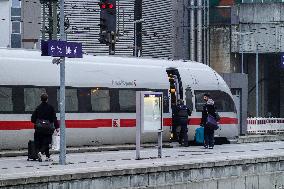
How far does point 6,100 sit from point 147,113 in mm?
4409

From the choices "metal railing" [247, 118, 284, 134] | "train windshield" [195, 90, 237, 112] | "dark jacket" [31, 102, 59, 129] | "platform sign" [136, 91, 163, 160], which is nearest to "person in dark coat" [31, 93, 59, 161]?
"dark jacket" [31, 102, 59, 129]

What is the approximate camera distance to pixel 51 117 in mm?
18609

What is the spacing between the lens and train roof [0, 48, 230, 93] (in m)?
21.4

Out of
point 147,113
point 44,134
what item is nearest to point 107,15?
point 147,113

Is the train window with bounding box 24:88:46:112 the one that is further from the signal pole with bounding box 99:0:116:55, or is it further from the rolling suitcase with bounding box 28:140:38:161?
the signal pole with bounding box 99:0:116:55

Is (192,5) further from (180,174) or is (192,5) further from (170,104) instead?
(180,174)

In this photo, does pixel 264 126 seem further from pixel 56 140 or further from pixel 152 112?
pixel 56 140

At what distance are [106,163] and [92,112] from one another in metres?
5.91

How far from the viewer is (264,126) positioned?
4006 centimetres

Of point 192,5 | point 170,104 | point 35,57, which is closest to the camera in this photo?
point 35,57

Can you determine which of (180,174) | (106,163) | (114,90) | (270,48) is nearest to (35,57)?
(114,90)

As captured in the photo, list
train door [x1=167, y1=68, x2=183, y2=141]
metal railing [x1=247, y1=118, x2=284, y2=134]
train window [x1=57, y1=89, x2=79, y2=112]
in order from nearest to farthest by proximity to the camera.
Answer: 1. train window [x1=57, y1=89, x2=79, y2=112]
2. train door [x1=167, y1=68, x2=183, y2=141]
3. metal railing [x1=247, y1=118, x2=284, y2=134]

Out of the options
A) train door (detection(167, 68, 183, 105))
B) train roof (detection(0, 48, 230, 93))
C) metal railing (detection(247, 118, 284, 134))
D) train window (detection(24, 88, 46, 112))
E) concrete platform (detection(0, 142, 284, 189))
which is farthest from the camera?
metal railing (detection(247, 118, 284, 134))

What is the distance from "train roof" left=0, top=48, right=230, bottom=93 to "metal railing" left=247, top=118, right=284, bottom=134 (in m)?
11.3
